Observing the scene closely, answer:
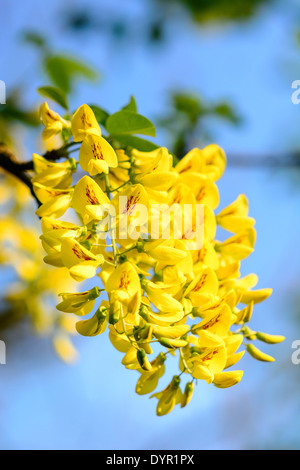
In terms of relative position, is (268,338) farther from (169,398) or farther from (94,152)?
(94,152)

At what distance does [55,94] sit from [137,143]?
259 millimetres

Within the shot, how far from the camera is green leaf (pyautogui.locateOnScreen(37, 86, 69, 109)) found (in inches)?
44.8

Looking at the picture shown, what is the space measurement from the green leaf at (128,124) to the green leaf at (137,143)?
0.01 metres

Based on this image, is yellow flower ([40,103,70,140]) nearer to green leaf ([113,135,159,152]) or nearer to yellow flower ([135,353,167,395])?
green leaf ([113,135,159,152])

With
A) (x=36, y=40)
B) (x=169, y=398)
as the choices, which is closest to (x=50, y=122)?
(x=169, y=398)

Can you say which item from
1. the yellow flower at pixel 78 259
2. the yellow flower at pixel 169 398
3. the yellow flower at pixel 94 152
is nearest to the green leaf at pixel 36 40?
the yellow flower at pixel 94 152

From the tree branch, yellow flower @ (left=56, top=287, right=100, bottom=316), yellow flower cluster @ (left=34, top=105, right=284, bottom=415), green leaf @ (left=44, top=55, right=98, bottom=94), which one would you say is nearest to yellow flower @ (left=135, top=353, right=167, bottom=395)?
yellow flower cluster @ (left=34, top=105, right=284, bottom=415)

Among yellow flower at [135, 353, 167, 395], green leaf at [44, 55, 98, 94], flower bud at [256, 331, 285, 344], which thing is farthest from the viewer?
green leaf at [44, 55, 98, 94]

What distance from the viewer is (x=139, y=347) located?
805mm

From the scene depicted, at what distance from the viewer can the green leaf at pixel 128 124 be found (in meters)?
1.00

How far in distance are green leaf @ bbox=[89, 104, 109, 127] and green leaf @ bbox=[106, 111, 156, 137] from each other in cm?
7

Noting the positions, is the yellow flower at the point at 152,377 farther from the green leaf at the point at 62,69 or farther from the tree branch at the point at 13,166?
the green leaf at the point at 62,69
